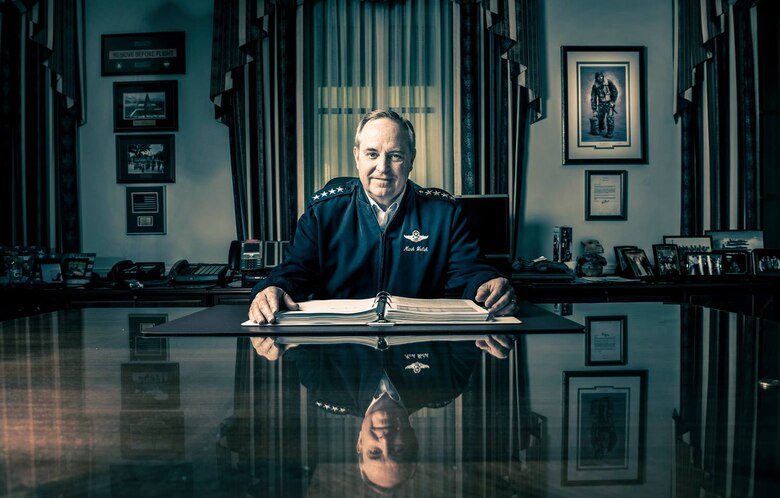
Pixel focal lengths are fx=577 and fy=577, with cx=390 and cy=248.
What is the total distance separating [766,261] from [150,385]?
352 cm

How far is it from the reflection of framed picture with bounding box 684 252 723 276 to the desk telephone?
2676 millimetres

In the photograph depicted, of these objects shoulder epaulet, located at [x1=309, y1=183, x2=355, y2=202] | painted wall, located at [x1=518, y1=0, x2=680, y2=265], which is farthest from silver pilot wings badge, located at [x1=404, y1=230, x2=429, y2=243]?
painted wall, located at [x1=518, y1=0, x2=680, y2=265]

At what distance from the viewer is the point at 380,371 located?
Result: 2.81ft

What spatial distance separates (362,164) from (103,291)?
1872 millimetres

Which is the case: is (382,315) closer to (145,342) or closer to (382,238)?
(145,342)

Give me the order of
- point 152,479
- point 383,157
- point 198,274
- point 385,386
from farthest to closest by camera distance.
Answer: point 198,274
point 383,157
point 385,386
point 152,479

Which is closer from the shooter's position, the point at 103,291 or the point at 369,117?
the point at 369,117

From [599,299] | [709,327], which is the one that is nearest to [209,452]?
[709,327]

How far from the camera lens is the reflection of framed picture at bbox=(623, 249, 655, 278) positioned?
11.1 ft

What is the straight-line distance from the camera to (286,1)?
3.54m

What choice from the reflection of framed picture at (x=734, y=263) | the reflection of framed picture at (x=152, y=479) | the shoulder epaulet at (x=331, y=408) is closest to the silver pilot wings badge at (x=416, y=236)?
the shoulder epaulet at (x=331, y=408)

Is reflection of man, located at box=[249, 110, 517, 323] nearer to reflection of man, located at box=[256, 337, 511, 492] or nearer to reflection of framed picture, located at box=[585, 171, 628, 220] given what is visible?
reflection of man, located at box=[256, 337, 511, 492]

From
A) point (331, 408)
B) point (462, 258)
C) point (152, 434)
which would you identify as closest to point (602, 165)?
Answer: point (462, 258)

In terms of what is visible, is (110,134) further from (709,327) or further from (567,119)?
(709,327)
